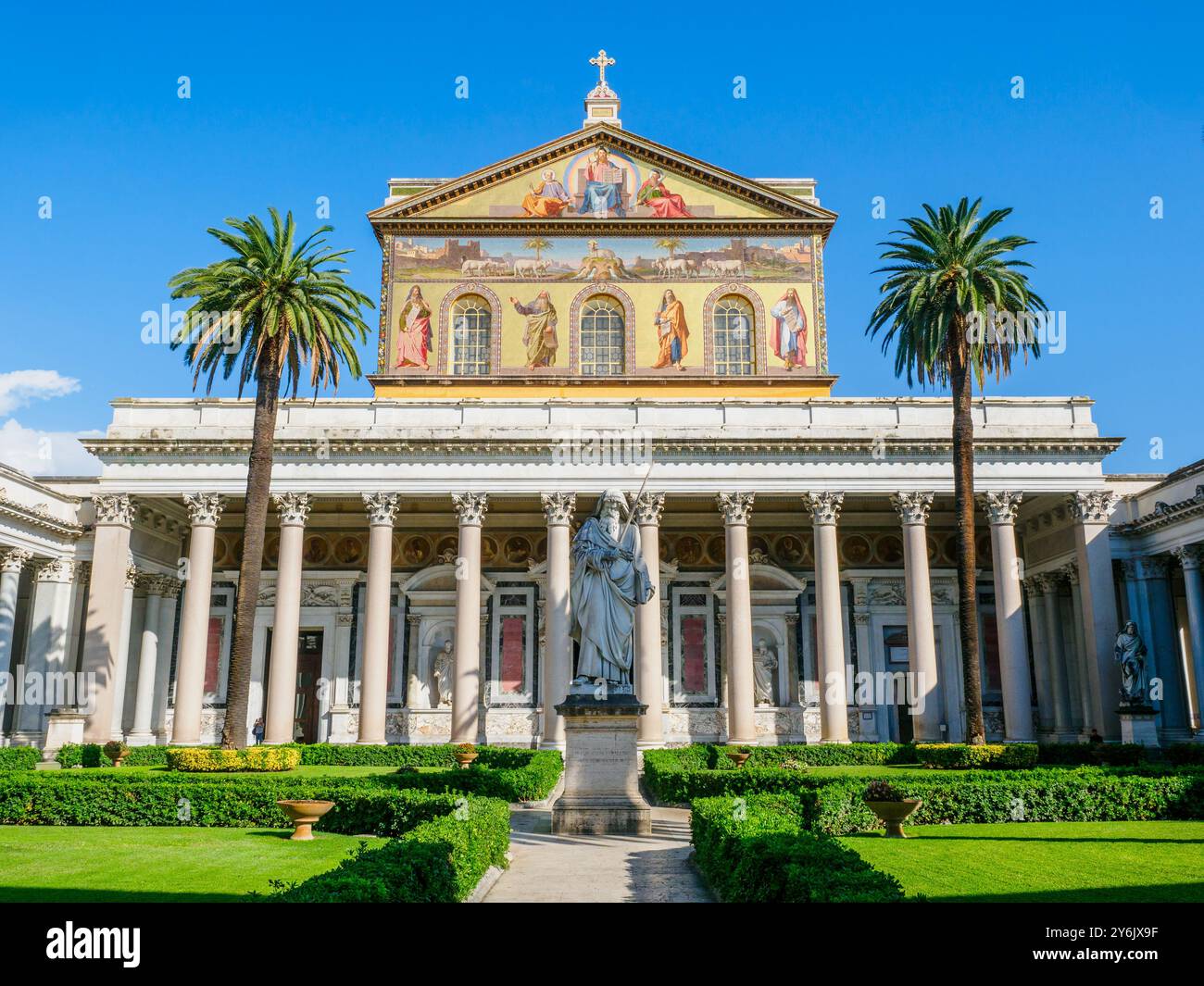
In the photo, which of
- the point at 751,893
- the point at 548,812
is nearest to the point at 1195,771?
the point at 548,812

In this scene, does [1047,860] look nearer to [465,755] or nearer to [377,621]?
[465,755]

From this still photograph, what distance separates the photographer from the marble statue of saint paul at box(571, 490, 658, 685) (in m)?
17.2

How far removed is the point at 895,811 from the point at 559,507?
65.3 feet

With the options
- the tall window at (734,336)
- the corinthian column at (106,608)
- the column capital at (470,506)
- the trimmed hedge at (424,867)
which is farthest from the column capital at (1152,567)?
the corinthian column at (106,608)

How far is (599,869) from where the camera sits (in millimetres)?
12625

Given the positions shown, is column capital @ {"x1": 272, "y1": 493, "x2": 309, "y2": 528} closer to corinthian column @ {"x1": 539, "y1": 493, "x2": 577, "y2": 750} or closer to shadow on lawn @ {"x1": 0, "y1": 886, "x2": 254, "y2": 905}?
corinthian column @ {"x1": 539, "y1": 493, "x2": 577, "y2": 750}

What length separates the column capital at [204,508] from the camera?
33.7 meters

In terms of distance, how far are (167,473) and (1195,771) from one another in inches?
1229

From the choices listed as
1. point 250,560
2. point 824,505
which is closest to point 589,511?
point 824,505

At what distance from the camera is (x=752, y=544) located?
40.8 meters

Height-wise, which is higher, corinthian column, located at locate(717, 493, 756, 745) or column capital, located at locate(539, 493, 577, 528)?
column capital, located at locate(539, 493, 577, 528)

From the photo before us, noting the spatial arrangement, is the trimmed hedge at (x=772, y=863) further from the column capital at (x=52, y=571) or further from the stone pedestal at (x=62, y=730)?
the column capital at (x=52, y=571)

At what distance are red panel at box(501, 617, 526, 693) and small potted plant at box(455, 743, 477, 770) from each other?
10542 millimetres

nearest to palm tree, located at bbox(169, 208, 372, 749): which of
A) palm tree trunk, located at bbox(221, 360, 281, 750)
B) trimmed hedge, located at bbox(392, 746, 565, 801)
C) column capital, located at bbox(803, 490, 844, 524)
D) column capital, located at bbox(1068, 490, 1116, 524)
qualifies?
palm tree trunk, located at bbox(221, 360, 281, 750)
